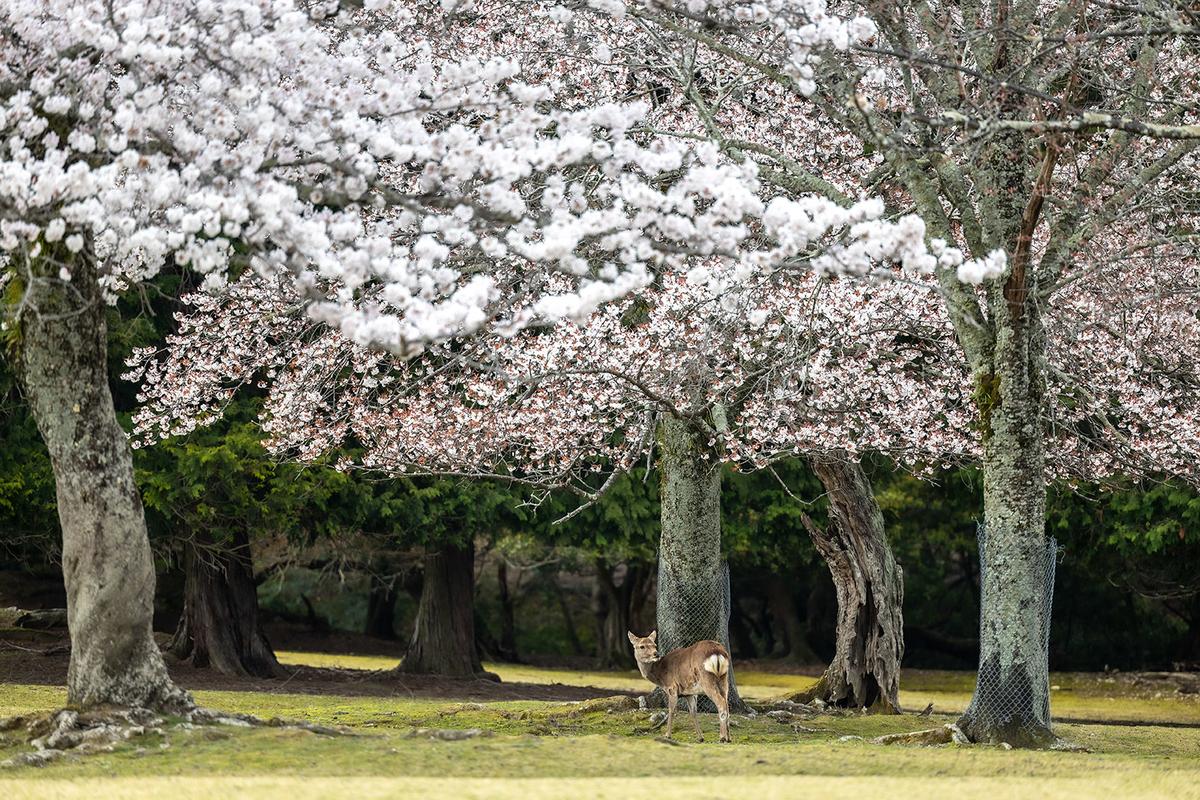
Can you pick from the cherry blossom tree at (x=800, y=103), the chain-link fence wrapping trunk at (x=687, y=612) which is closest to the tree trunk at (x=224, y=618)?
the cherry blossom tree at (x=800, y=103)

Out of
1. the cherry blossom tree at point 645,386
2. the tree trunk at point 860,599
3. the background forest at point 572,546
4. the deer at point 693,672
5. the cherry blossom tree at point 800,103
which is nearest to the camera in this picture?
the cherry blossom tree at point 800,103

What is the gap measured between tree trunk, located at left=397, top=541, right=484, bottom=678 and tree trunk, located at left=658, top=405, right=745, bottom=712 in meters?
8.60

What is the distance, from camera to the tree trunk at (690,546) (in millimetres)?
13188

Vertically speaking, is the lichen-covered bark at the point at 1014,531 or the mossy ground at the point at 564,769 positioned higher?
the lichen-covered bark at the point at 1014,531

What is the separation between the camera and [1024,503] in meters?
10.1

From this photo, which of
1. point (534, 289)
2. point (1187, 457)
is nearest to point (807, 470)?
point (1187, 457)

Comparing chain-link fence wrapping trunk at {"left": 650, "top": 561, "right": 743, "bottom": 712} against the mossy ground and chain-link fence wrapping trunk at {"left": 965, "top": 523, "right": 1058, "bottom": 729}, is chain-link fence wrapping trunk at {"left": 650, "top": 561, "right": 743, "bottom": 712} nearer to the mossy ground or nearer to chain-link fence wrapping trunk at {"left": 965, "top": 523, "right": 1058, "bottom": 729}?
the mossy ground

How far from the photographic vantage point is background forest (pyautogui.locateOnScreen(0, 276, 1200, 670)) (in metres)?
17.4

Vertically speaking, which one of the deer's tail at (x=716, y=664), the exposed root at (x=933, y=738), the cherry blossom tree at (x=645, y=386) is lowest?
the exposed root at (x=933, y=738)

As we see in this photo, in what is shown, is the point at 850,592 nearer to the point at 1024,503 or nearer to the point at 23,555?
the point at 1024,503

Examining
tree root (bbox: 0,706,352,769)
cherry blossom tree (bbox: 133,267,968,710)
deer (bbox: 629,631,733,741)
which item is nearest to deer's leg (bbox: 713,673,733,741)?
deer (bbox: 629,631,733,741)

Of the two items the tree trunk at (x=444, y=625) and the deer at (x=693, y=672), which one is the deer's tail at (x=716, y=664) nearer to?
the deer at (x=693, y=672)

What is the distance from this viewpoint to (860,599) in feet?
52.9

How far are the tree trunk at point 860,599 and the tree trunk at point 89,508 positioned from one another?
9.37 m
